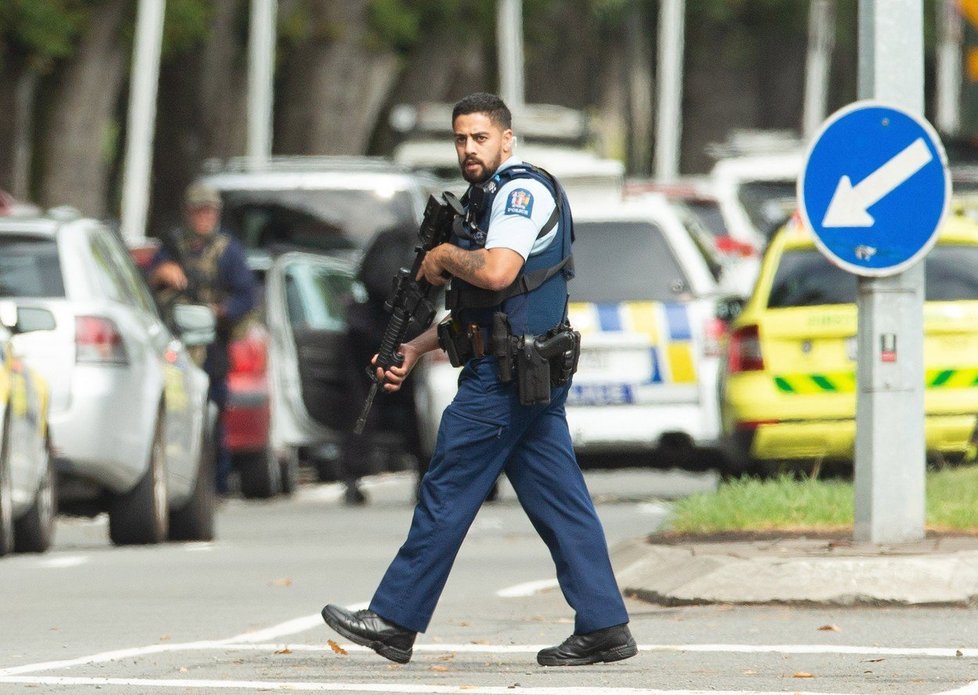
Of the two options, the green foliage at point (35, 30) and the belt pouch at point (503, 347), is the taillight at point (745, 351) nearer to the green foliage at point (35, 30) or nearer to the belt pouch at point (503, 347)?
the belt pouch at point (503, 347)

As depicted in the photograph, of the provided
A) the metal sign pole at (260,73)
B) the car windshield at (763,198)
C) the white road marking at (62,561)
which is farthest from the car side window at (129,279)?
the metal sign pole at (260,73)

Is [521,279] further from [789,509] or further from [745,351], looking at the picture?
[745,351]

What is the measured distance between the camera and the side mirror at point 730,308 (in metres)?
16.2

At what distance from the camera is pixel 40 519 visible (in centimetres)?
1330

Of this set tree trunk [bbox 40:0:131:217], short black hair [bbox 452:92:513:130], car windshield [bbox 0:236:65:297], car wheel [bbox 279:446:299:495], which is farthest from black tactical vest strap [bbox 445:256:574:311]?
tree trunk [bbox 40:0:131:217]

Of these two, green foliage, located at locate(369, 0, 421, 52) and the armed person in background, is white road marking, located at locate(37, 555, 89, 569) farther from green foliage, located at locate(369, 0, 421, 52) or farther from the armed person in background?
green foliage, located at locate(369, 0, 421, 52)

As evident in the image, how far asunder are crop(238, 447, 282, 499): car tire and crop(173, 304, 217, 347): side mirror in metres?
4.38

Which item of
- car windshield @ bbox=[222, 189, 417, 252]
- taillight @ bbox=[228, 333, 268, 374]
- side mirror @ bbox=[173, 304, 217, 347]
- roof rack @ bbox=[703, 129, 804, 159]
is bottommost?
taillight @ bbox=[228, 333, 268, 374]

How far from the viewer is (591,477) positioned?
22.2 m

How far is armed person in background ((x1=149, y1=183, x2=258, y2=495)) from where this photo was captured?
1814 centimetres

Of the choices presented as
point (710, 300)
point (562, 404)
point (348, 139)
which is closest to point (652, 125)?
point (348, 139)

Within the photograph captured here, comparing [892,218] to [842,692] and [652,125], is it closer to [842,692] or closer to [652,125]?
[842,692]

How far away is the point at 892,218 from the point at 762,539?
1.46m

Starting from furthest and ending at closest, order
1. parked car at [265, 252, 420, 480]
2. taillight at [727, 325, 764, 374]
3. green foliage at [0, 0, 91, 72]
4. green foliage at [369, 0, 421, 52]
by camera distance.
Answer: green foliage at [369, 0, 421, 52]
green foliage at [0, 0, 91, 72]
parked car at [265, 252, 420, 480]
taillight at [727, 325, 764, 374]
